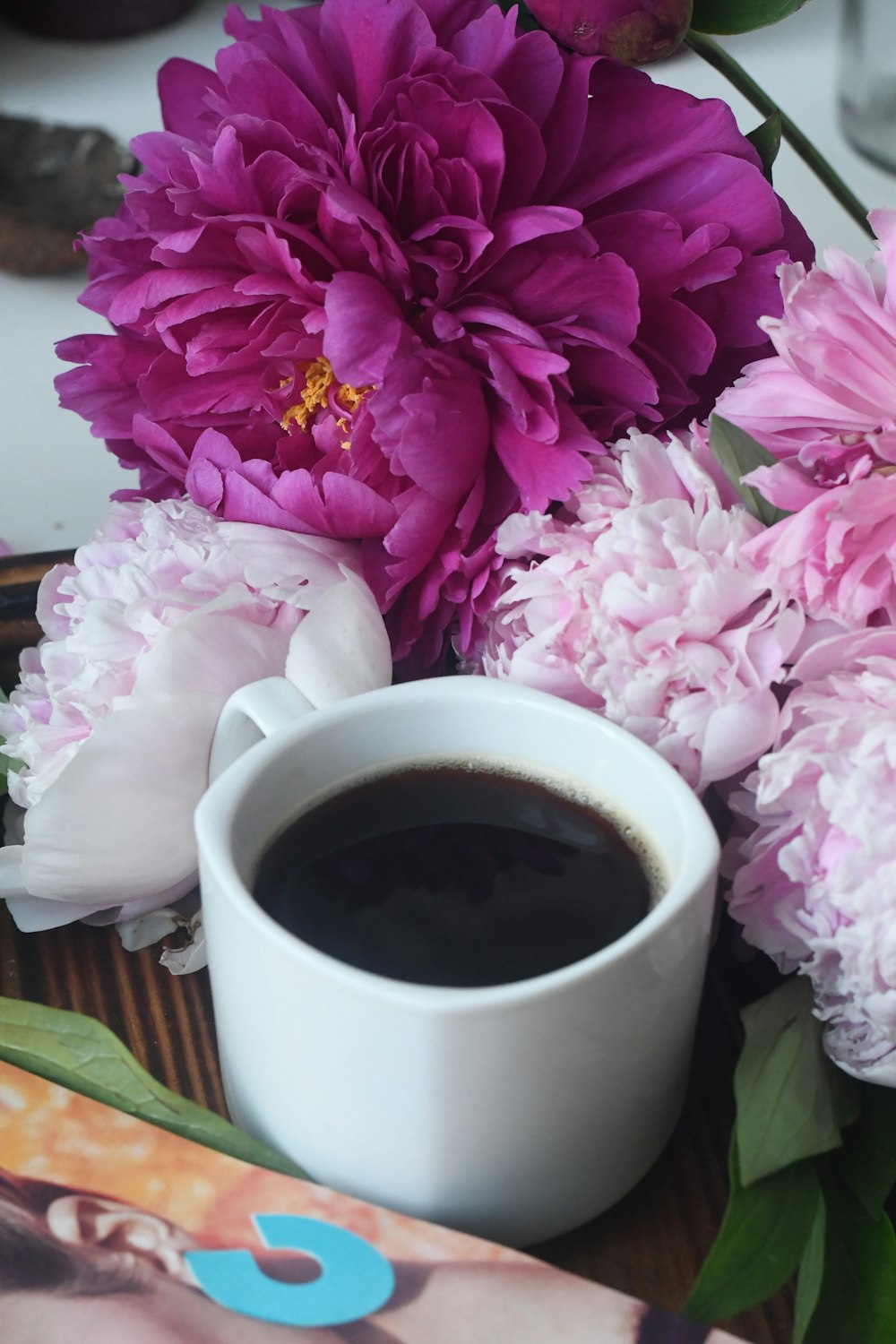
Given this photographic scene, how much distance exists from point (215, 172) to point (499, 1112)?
0.21 m

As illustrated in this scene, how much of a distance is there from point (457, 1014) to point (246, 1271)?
7 centimetres

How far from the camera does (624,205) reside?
0.35 meters

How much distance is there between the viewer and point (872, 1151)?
29 cm

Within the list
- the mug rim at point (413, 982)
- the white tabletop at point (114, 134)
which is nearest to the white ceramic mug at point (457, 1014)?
the mug rim at point (413, 982)

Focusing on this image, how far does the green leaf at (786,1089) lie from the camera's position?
275 millimetres

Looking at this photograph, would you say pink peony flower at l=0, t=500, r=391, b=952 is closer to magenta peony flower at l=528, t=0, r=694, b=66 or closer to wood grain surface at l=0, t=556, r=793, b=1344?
wood grain surface at l=0, t=556, r=793, b=1344

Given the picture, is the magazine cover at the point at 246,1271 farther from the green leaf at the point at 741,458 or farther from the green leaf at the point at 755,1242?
the green leaf at the point at 741,458

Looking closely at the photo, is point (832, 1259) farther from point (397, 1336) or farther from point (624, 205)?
point (624, 205)

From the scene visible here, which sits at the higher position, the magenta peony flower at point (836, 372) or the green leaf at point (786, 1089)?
the magenta peony flower at point (836, 372)

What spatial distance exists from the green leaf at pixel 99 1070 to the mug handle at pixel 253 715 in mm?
60

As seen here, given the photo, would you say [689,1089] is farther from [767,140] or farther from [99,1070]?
[767,140]

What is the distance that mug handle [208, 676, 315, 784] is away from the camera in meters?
0.30

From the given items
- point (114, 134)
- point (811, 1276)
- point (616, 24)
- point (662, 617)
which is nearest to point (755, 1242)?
point (811, 1276)

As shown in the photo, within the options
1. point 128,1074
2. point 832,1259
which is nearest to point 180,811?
point 128,1074
